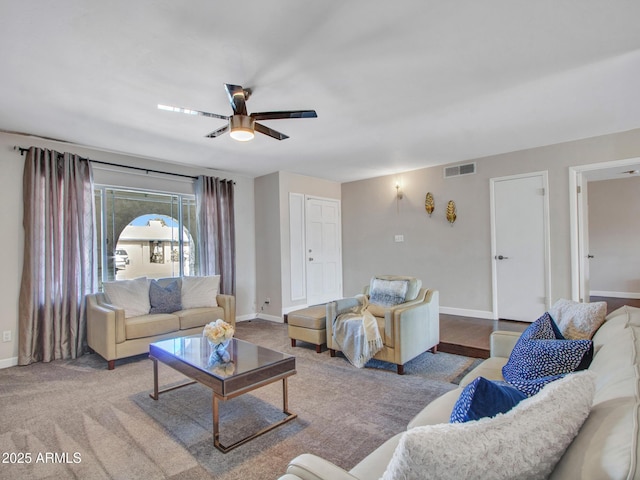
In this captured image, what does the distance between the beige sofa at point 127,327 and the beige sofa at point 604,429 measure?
125 inches

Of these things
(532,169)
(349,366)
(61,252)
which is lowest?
(349,366)

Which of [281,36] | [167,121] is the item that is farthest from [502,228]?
[167,121]

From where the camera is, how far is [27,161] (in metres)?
3.76

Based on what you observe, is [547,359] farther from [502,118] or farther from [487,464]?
[502,118]

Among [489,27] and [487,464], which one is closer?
[487,464]

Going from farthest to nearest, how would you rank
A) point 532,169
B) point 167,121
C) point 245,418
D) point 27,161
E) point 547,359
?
point 532,169 → point 27,161 → point 167,121 → point 245,418 → point 547,359

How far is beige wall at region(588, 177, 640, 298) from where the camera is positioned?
21.7 ft

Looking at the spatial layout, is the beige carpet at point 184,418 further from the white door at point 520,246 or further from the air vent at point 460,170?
the air vent at point 460,170

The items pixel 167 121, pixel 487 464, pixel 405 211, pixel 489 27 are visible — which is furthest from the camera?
pixel 405 211

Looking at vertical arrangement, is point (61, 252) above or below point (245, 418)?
above

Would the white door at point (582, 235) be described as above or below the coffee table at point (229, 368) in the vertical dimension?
above

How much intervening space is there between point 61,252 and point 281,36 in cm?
353

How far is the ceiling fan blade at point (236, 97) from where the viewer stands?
242 centimetres

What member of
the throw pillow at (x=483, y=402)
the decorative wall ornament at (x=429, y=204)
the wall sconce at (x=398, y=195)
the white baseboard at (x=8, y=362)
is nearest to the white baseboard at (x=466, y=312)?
the decorative wall ornament at (x=429, y=204)
